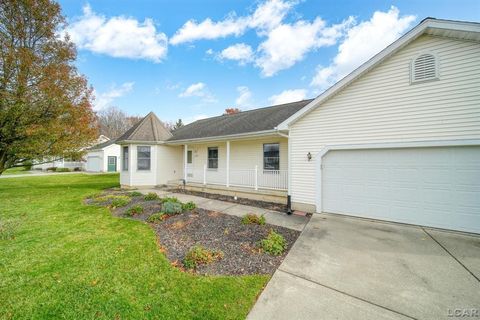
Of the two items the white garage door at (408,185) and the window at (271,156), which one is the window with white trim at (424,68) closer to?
the white garage door at (408,185)

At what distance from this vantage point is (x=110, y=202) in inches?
336

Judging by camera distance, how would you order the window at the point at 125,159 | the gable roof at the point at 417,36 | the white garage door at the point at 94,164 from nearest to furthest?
the gable roof at the point at 417,36, the window at the point at 125,159, the white garage door at the point at 94,164

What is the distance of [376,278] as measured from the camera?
3180 mm

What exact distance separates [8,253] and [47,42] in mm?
11070

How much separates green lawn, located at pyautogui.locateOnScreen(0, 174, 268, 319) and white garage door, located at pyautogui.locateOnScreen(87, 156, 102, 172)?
2478 cm

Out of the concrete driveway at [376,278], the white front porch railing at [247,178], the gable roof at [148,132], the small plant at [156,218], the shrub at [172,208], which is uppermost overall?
the gable roof at [148,132]

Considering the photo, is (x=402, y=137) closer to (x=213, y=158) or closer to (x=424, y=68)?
(x=424, y=68)

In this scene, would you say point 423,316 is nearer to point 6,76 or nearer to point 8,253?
point 8,253

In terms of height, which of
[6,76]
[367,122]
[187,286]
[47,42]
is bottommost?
[187,286]

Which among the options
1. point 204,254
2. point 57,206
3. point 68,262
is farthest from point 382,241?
point 57,206

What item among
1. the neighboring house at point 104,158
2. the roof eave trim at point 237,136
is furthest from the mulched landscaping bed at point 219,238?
the neighboring house at point 104,158

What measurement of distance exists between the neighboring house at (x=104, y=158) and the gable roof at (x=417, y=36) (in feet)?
91.4

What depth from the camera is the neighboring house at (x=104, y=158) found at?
84.7 ft

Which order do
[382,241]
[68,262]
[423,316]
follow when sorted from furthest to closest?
[382,241] → [68,262] → [423,316]
